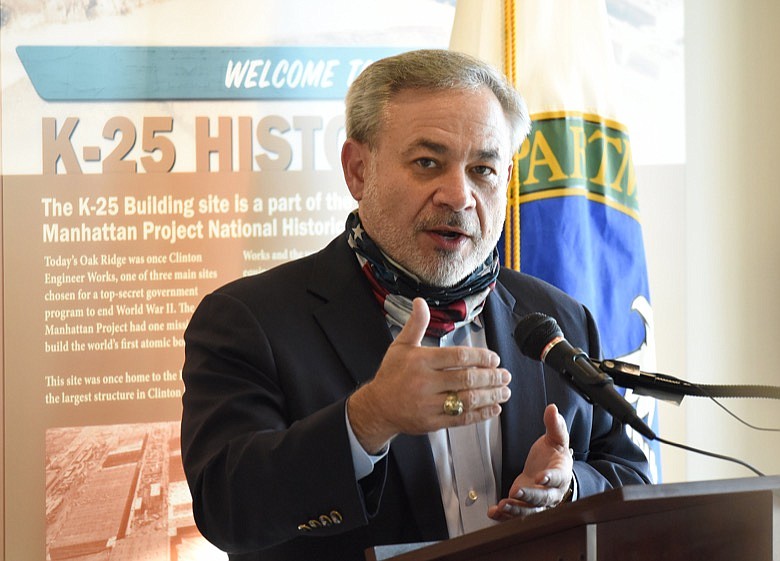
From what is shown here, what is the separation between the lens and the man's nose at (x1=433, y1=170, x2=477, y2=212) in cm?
196

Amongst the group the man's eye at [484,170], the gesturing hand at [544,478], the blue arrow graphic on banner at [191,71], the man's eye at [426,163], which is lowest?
the gesturing hand at [544,478]

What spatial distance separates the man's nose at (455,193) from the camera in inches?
77.2

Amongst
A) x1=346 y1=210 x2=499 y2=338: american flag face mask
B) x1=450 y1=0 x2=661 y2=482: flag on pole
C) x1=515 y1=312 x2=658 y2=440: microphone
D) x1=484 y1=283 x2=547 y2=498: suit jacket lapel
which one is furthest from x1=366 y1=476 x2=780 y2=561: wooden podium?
x1=450 y1=0 x2=661 y2=482: flag on pole

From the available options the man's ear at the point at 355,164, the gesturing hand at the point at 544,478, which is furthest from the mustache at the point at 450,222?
the gesturing hand at the point at 544,478

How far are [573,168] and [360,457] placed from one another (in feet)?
5.09

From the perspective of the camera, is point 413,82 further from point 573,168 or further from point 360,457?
point 573,168

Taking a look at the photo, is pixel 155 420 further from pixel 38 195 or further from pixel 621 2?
pixel 621 2

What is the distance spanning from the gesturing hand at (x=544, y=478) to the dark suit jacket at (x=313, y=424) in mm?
103

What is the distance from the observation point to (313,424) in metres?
1.59

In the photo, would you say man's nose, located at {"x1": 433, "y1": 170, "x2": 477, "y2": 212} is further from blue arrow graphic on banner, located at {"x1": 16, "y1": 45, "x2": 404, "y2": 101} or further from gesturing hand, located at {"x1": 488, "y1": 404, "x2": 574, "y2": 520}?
blue arrow graphic on banner, located at {"x1": 16, "y1": 45, "x2": 404, "y2": 101}

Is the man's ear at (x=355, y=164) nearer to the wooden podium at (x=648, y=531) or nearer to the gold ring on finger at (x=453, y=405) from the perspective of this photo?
the gold ring on finger at (x=453, y=405)

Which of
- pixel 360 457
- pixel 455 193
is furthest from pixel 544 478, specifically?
pixel 455 193

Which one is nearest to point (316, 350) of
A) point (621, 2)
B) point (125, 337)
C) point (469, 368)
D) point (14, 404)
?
point (469, 368)

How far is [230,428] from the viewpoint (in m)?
1.78
